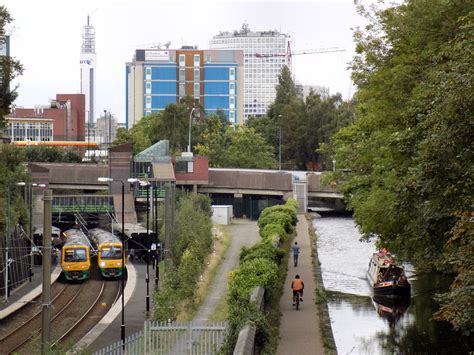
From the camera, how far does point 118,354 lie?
25.9 m

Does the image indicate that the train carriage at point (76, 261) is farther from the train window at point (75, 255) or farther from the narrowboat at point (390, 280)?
the narrowboat at point (390, 280)

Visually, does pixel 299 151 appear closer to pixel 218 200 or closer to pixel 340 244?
pixel 218 200

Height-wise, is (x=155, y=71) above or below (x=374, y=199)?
above

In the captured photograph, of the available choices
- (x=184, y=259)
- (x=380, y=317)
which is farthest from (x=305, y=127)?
(x=380, y=317)

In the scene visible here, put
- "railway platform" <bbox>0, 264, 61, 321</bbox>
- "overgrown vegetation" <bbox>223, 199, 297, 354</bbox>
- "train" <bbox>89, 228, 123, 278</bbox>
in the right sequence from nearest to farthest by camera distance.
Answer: "overgrown vegetation" <bbox>223, 199, 297, 354</bbox> < "railway platform" <bbox>0, 264, 61, 321</bbox> < "train" <bbox>89, 228, 123, 278</bbox>

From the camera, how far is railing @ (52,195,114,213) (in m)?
70.9

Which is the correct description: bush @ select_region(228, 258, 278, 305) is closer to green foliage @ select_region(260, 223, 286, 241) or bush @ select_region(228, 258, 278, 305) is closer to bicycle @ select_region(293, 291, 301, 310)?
bicycle @ select_region(293, 291, 301, 310)

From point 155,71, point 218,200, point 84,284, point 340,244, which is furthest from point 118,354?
point 155,71

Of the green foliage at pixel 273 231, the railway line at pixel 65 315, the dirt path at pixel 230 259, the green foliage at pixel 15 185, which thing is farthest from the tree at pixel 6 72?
the green foliage at pixel 273 231

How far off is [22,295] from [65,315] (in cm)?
512

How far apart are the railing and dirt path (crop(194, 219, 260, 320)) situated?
947cm

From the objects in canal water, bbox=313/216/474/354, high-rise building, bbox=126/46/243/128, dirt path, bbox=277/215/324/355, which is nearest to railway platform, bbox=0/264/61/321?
dirt path, bbox=277/215/324/355

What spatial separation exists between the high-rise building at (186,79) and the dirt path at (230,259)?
83689 mm

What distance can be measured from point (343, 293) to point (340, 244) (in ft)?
70.1
